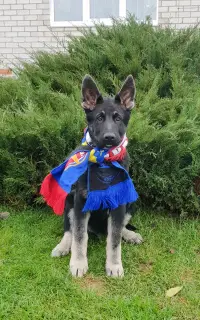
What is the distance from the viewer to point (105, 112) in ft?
10.5

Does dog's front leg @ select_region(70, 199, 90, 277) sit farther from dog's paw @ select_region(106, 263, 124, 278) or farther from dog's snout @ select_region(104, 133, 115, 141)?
dog's snout @ select_region(104, 133, 115, 141)

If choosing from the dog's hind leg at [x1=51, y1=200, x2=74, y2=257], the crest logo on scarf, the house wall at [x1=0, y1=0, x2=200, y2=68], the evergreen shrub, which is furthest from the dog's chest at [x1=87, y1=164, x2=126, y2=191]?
the house wall at [x1=0, y1=0, x2=200, y2=68]

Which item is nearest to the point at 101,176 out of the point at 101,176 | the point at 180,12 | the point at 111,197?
the point at 101,176

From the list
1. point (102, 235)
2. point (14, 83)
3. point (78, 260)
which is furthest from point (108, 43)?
point (78, 260)

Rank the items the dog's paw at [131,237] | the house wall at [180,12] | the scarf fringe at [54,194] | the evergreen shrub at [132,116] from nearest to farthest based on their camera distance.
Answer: the scarf fringe at [54,194] < the dog's paw at [131,237] < the evergreen shrub at [132,116] < the house wall at [180,12]

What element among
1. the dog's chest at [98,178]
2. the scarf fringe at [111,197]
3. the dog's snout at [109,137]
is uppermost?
the dog's snout at [109,137]

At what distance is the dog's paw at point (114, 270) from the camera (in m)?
3.33

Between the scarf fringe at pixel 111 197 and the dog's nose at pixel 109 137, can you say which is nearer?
the dog's nose at pixel 109 137

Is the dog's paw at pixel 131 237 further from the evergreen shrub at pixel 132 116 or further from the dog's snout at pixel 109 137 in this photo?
the dog's snout at pixel 109 137

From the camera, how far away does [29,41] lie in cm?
1083

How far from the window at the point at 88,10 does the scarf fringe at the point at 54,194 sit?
7.98m

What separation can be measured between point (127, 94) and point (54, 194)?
47.8 inches

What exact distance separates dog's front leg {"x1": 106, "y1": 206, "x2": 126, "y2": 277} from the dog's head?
25.0 inches

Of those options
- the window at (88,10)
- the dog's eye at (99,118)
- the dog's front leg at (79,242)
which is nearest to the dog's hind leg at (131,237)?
the dog's front leg at (79,242)
